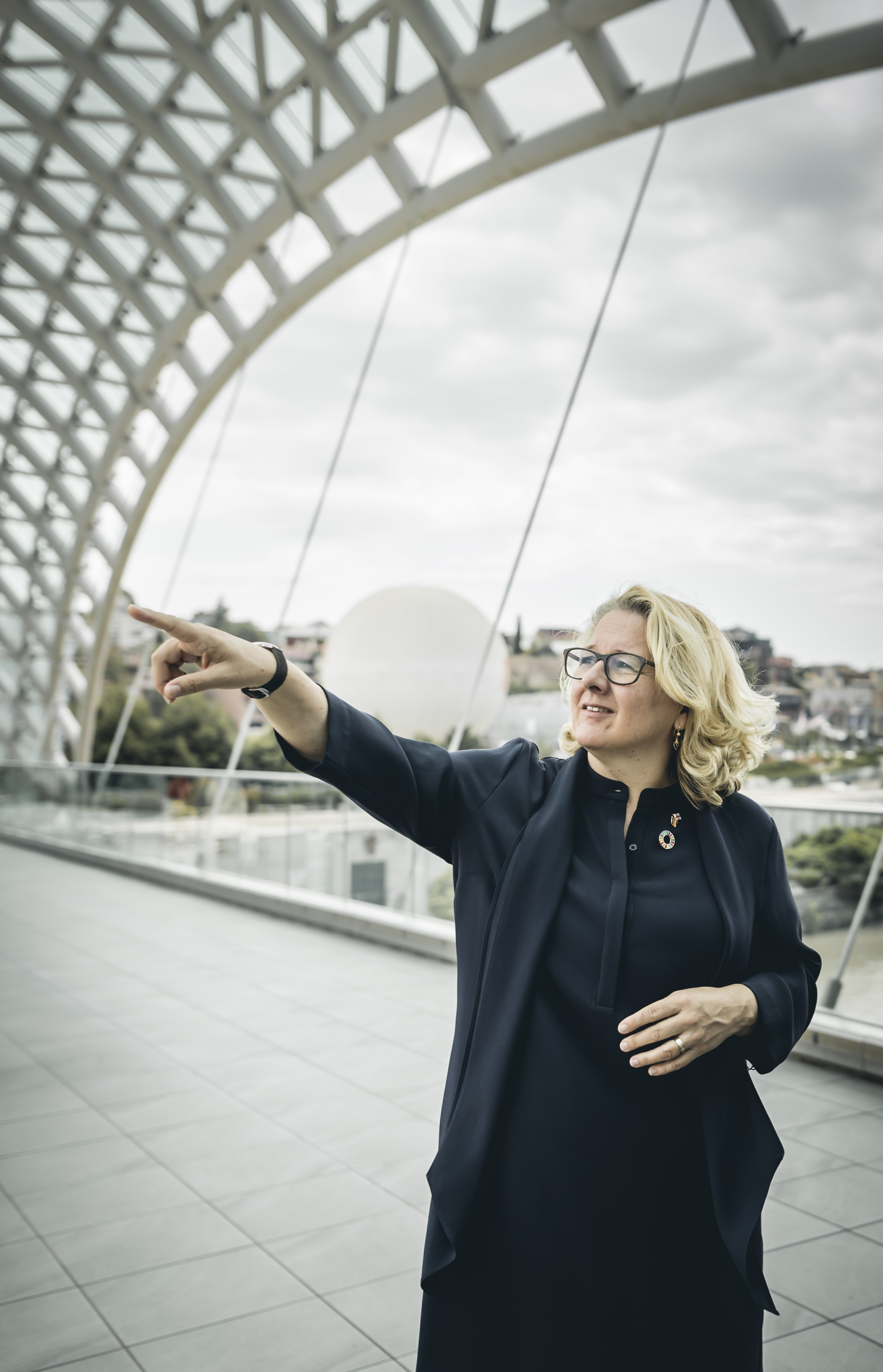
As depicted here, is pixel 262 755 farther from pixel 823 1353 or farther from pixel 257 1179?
pixel 823 1353

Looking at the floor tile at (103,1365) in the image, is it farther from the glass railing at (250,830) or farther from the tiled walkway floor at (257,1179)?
the glass railing at (250,830)

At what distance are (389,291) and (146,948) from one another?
25.8 feet

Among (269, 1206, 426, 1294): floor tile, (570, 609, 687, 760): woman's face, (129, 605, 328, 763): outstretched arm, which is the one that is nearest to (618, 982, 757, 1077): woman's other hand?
(570, 609, 687, 760): woman's face

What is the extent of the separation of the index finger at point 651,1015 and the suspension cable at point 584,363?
6277 millimetres

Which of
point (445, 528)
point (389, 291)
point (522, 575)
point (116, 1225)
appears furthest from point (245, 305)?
point (116, 1225)

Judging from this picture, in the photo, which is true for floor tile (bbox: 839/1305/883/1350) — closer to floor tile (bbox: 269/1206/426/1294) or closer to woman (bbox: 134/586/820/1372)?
floor tile (bbox: 269/1206/426/1294)

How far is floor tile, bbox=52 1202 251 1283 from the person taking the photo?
10.3ft

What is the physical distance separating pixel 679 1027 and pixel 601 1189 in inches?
11.4

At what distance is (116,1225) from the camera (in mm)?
3410

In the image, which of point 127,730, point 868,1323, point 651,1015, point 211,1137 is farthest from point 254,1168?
point 127,730

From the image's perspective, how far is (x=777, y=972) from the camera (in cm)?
181

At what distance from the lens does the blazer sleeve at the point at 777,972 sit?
171 cm

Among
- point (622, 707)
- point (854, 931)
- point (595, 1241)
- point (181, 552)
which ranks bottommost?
point (854, 931)

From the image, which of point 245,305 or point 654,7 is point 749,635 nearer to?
point 654,7
